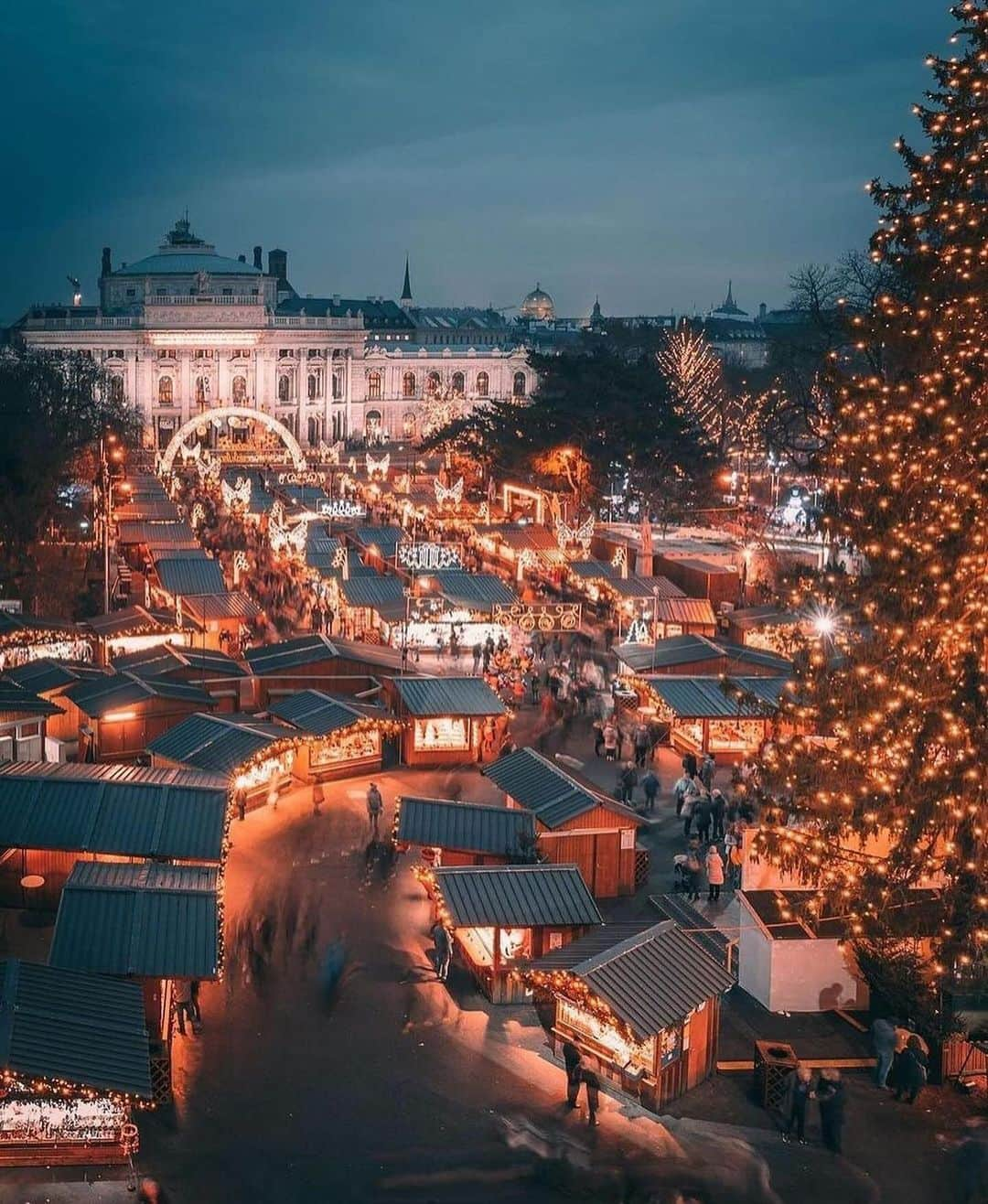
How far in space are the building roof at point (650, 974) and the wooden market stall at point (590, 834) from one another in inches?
132

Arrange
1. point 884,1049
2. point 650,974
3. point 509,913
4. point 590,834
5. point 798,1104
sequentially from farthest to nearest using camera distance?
1. point 590,834
2. point 509,913
3. point 884,1049
4. point 650,974
5. point 798,1104

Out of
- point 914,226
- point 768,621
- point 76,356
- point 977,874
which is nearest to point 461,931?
point 977,874

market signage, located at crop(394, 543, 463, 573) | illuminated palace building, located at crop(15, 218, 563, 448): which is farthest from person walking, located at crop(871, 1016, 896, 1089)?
illuminated palace building, located at crop(15, 218, 563, 448)

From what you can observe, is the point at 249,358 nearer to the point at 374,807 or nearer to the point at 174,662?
the point at 174,662

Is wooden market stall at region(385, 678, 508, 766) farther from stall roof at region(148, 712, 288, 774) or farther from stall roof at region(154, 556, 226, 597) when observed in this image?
stall roof at region(154, 556, 226, 597)

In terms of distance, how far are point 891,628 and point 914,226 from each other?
12.5ft

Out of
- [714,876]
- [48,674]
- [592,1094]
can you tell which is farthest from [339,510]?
[592,1094]

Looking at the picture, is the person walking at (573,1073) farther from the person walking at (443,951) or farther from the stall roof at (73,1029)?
the stall roof at (73,1029)

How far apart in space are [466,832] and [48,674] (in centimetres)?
947

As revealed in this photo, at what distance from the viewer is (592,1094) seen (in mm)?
11953

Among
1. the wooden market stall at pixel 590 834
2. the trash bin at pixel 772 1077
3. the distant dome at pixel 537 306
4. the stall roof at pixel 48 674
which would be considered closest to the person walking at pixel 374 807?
the wooden market stall at pixel 590 834

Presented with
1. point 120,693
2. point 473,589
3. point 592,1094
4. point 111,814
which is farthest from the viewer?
point 473,589

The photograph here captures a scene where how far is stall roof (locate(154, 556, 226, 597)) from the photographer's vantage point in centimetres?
3070

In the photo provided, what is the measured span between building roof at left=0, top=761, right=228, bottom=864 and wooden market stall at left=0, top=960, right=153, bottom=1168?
4.30 meters
